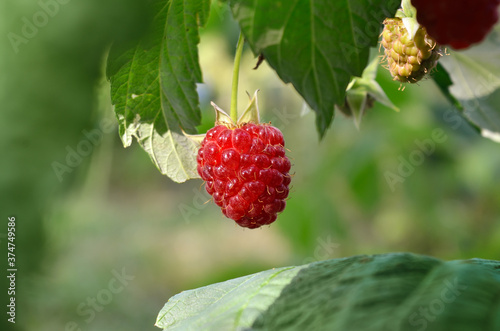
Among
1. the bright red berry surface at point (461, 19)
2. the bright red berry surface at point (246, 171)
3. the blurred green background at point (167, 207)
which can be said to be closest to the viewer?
the blurred green background at point (167, 207)

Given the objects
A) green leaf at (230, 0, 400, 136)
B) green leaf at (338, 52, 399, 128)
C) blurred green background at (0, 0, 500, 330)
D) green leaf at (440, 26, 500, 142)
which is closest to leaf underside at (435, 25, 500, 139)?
green leaf at (440, 26, 500, 142)

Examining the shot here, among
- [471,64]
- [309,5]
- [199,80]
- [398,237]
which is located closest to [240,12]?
[309,5]

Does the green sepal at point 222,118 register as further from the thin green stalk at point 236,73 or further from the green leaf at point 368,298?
the green leaf at point 368,298

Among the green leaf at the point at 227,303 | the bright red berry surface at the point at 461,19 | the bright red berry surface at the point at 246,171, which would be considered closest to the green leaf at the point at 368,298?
the green leaf at the point at 227,303

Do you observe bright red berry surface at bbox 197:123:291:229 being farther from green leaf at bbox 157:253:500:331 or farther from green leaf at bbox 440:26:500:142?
green leaf at bbox 440:26:500:142

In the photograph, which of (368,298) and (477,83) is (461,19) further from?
(477,83)

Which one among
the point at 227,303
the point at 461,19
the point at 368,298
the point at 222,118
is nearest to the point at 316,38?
the point at 461,19
